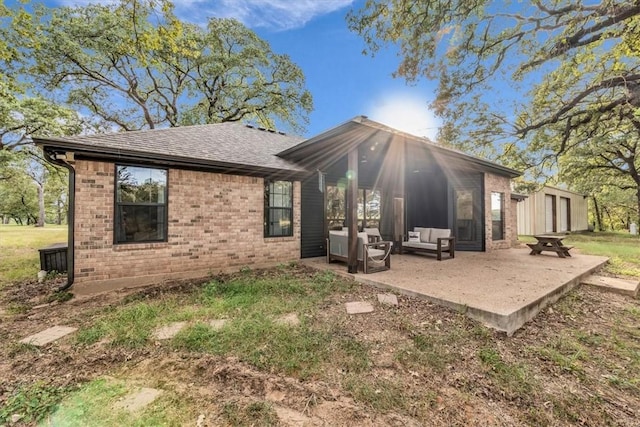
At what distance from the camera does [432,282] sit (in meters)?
5.07

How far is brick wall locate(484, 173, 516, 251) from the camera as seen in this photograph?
30.5 ft

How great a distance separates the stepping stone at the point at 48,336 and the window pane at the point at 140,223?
2.11 m

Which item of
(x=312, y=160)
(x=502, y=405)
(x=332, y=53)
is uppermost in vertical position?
(x=332, y=53)

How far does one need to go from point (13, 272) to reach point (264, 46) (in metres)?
15.7

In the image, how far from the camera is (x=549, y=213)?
17.9 metres

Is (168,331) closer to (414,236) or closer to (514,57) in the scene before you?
(414,236)

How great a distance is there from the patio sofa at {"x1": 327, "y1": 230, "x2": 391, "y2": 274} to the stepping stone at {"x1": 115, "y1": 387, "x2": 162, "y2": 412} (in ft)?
14.3

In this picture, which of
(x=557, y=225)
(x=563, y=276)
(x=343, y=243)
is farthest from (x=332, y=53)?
(x=557, y=225)

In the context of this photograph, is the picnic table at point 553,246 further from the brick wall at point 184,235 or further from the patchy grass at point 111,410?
the patchy grass at point 111,410

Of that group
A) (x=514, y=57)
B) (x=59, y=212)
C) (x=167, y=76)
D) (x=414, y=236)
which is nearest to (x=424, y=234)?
(x=414, y=236)

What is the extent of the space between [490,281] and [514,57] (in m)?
6.45

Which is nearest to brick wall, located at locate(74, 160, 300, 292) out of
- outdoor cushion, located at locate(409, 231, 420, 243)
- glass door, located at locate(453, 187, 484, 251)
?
outdoor cushion, located at locate(409, 231, 420, 243)

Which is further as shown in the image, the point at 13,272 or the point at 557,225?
the point at 557,225

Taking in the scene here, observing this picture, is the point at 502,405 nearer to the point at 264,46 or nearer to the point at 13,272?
the point at 13,272
